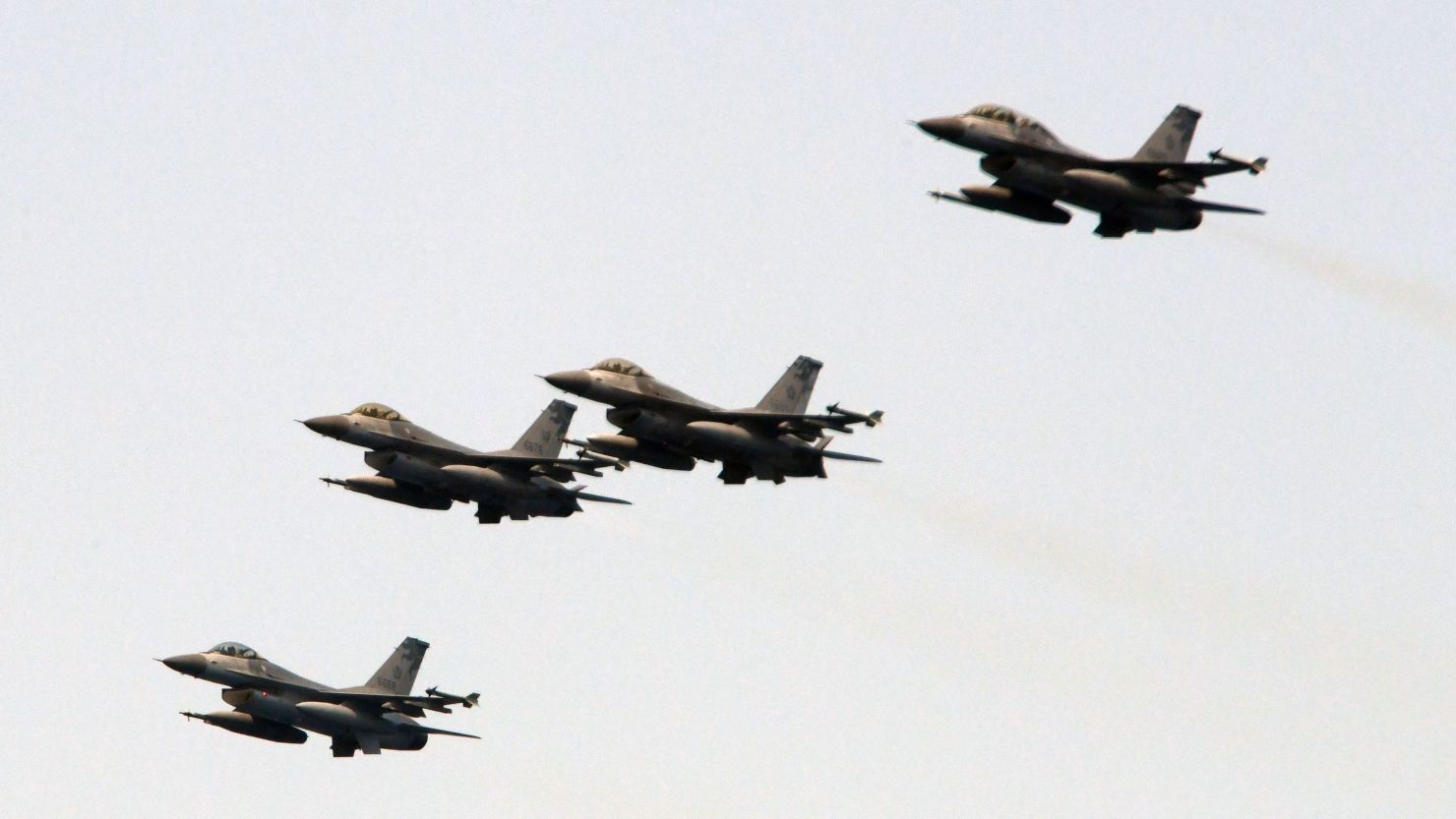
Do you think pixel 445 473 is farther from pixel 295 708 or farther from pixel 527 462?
pixel 295 708

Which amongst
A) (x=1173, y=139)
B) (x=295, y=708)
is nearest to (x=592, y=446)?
(x=295, y=708)

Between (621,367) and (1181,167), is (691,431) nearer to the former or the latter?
(621,367)

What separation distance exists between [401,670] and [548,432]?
13850mm

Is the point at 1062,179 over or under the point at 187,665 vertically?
over

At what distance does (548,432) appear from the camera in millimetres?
96062

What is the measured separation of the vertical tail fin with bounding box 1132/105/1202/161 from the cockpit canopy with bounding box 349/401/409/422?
97.1 feet

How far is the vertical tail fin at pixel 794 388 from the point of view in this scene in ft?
301

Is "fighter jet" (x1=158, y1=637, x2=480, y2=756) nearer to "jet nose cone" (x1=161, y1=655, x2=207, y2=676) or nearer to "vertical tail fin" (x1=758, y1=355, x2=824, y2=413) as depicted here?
"jet nose cone" (x1=161, y1=655, x2=207, y2=676)

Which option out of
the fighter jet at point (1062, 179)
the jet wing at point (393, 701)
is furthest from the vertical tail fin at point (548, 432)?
the fighter jet at point (1062, 179)

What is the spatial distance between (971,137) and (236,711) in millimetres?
39572

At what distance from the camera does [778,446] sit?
87.9 meters

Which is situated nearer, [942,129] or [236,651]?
[942,129]

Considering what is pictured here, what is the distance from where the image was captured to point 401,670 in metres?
103

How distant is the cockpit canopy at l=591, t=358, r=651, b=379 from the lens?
88812 mm
